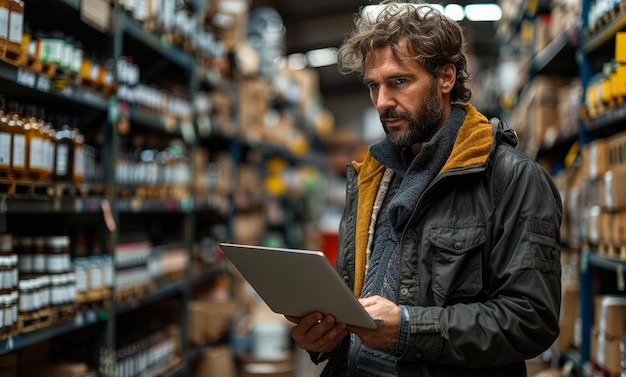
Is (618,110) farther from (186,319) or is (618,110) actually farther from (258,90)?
(258,90)

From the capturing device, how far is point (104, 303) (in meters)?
3.15

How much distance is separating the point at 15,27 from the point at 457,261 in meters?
1.77

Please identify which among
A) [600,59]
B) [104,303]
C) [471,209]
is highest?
[600,59]

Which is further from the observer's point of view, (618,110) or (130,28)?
(130,28)

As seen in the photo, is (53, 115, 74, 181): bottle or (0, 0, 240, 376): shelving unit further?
(53, 115, 74, 181): bottle

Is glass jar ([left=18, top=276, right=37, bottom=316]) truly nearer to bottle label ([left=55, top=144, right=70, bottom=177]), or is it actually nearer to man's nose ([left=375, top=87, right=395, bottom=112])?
bottle label ([left=55, top=144, right=70, bottom=177])

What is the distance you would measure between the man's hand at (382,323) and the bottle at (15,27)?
1.59 meters

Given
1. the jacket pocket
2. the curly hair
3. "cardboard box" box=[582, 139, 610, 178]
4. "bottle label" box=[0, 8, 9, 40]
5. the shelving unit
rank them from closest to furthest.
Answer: the jacket pocket → the curly hair → "bottle label" box=[0, 8, 9, 40] → the shelving unit → "cardboard box" box=[582, 139, 610, 178]

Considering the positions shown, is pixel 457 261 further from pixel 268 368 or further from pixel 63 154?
pixel 268 368

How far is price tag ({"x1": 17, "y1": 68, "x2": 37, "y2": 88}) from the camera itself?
7.86 ft

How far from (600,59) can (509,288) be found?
2.80m

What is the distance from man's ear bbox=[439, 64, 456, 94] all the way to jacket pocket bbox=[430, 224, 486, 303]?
0.45 metres

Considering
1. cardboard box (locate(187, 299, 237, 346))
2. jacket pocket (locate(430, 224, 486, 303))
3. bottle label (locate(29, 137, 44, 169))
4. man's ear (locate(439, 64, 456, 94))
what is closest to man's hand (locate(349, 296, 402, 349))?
jacket pocket (locate(430, 224, 486, 303))

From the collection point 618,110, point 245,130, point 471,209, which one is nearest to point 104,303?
point 471,209
